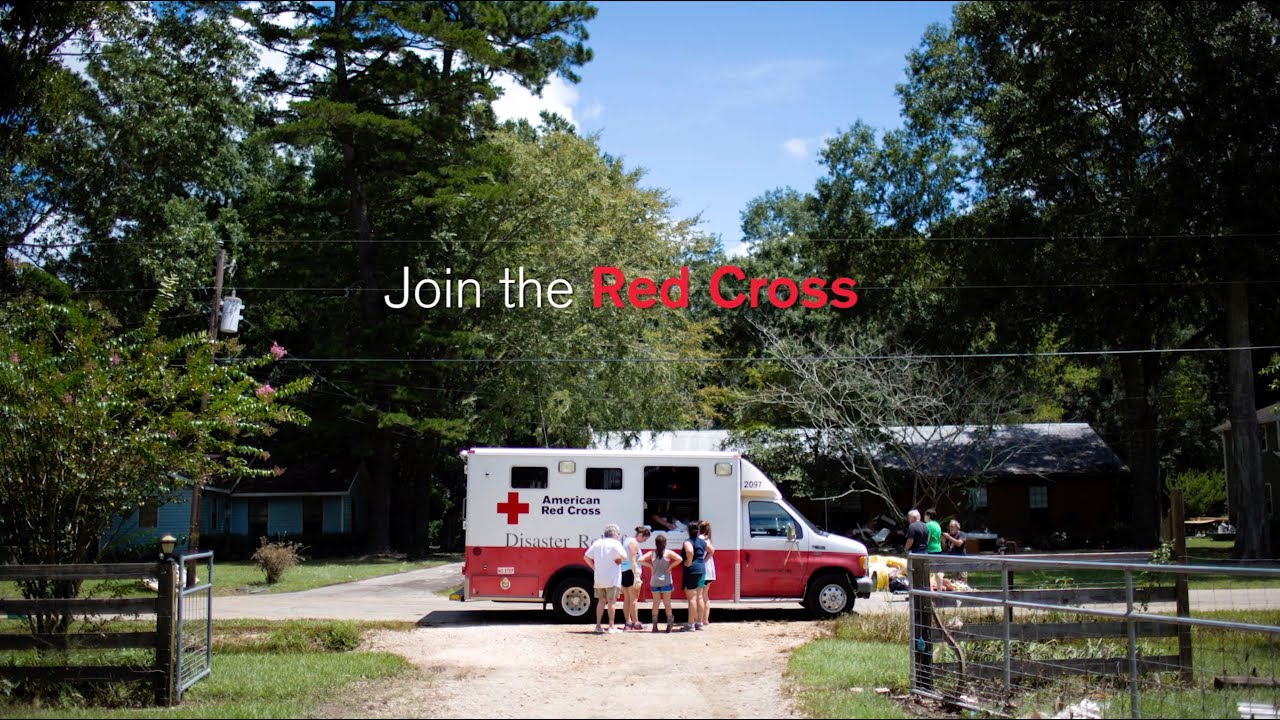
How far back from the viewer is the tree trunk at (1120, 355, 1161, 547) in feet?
129

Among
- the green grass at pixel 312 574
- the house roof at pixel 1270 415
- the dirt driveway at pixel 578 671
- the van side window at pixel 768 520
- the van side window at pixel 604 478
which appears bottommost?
the green grass at pixel 312 574

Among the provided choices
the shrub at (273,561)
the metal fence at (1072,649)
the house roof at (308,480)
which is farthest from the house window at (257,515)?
the metal fence at (1072,649)

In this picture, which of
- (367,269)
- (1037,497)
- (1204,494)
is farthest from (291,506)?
(1204,494)

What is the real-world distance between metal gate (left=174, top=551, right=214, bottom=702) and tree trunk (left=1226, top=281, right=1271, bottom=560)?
30.1 meters

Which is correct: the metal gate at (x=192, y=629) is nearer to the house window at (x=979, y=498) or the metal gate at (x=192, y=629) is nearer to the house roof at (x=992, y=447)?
the house roof at (x=992, y=447)

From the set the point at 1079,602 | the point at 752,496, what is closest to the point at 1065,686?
the point at 1079,602

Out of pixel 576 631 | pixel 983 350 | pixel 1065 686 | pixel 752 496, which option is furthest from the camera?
pixel 983 350

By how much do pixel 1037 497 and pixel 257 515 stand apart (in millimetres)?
32349

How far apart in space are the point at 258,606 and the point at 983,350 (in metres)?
30.0

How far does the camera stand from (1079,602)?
10500 millimetres

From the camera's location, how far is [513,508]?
17484mm

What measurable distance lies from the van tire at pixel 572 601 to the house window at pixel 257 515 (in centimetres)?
3174

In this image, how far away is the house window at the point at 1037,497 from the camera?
43.6 m

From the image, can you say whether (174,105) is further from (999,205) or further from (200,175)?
(999,205)
